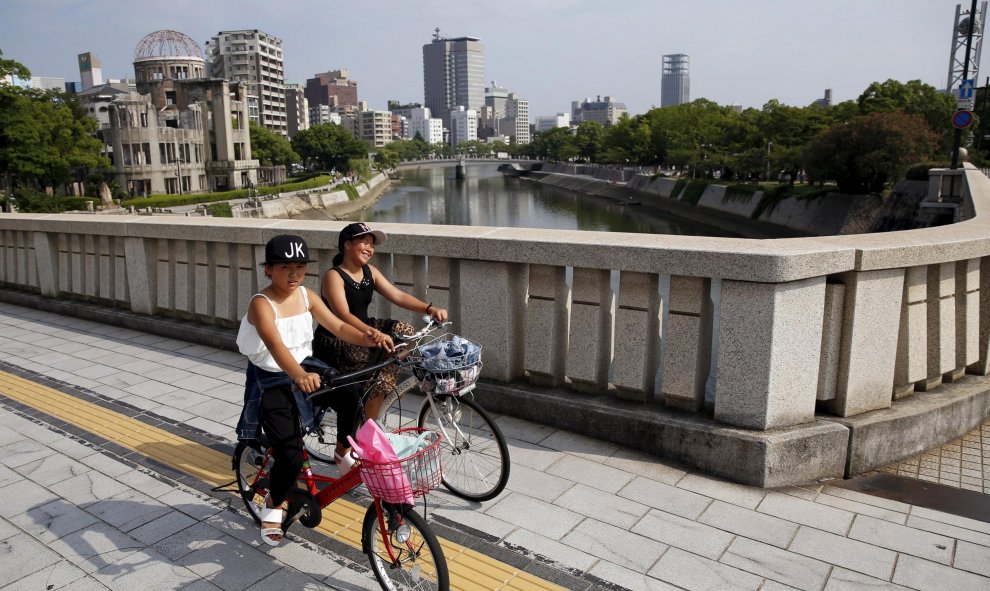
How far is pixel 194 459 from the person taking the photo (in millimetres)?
4836

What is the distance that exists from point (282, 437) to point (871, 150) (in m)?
39.1

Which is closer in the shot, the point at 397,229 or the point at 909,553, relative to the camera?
the point at 909,553

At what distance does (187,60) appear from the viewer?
8019 cm

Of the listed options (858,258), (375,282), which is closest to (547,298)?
(375,282)

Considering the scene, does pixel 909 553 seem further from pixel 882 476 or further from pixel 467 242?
pixel 467 242

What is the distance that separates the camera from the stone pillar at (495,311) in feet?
17.6

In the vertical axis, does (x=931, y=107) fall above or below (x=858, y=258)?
above

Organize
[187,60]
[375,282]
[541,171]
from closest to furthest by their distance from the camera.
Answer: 1. [375,282]
2. [187,60]
3. [541,171]

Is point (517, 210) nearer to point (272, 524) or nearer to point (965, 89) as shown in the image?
point (965, 89)

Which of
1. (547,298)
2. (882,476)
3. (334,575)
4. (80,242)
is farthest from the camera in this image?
(80,242)

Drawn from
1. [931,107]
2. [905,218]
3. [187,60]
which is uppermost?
[187,60]

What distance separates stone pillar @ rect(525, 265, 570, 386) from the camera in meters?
5.18

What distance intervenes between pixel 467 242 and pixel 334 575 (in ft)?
8.86

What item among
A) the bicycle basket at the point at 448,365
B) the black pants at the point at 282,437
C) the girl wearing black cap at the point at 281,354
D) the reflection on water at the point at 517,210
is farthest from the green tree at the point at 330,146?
the bicycle basket at the point at 448,365
